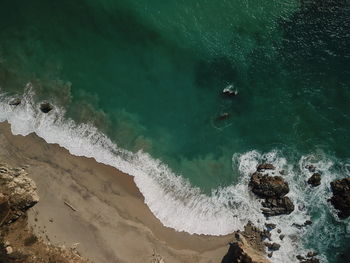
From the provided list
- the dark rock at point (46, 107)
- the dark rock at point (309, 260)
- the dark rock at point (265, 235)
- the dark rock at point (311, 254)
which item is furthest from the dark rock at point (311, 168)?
the dark rock at point (46, 107)

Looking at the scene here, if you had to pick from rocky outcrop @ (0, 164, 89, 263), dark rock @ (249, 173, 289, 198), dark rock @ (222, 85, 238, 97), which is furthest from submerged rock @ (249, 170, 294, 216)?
rocky outcrop @ (0, 164, 89, 263)

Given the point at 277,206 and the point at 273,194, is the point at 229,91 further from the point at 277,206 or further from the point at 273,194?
the point at 277,206

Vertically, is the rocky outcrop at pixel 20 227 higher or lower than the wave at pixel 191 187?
lower

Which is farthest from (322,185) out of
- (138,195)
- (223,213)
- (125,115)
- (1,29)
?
(1,29)

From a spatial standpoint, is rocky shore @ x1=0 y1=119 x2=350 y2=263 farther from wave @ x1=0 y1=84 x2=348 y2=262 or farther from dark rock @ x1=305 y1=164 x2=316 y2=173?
wave @ x1=0 y1=84 x2=348 y2=262

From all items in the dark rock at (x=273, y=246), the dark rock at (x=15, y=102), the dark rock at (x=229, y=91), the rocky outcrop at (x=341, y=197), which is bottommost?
the dark rock at (x=15, y=102)

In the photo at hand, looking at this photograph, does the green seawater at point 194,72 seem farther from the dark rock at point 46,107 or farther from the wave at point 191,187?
the wave at point 191,187
